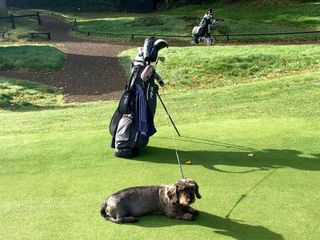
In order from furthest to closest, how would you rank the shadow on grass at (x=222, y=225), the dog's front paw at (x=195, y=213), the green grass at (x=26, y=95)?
1. the green grass at (x=26, y=95)
2. the dog's front paw at (x=195, y=213)
3. the shadow on grass at (x=222, y=225)

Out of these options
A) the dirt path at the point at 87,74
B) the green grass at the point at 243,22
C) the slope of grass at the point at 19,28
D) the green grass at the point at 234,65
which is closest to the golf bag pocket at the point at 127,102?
the dirt path at the point at 87,74

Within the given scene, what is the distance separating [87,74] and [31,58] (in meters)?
3.27

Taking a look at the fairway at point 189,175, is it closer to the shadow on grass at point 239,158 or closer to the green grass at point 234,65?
the shadow on grass at point 239,158

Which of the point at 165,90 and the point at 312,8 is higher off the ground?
the point at 312,8

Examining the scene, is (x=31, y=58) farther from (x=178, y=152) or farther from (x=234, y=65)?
(x=178, y=152)

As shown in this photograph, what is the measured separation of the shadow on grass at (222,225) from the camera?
4957mm

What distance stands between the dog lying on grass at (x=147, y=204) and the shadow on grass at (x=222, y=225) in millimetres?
74

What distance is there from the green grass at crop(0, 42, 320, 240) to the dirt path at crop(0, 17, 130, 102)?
20.2ft

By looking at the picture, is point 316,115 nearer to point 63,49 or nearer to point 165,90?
point 165,90

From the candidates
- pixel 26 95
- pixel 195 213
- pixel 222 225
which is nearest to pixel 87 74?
pixel 26 95

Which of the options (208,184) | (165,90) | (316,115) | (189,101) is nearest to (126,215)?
(208,184)

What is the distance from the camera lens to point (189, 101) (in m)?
12.5

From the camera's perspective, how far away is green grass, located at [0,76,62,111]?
1516 centimetres

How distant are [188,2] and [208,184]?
1412 inches
